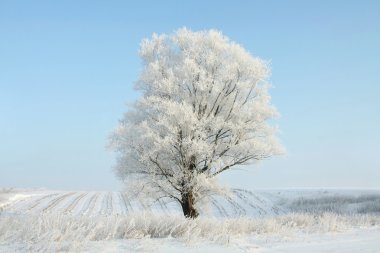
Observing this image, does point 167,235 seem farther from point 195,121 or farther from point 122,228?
point 195,121

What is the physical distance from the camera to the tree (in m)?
19.9

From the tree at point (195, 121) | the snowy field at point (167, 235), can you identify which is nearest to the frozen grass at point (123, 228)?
the snowy field at point (167, 235)

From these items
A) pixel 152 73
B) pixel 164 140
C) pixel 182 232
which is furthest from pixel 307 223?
pixel 152 73

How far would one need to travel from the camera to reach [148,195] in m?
21.0

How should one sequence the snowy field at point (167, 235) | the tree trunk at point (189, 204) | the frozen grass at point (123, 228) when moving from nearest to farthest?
the snowy field at point (167, 235)
the frozen grass at point (123, 228)
the tree trunk at point (189, 204)

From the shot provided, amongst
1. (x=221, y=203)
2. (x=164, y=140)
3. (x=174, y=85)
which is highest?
(x=174, y=85)

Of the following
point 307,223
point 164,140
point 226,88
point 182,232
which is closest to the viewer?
point 182,232

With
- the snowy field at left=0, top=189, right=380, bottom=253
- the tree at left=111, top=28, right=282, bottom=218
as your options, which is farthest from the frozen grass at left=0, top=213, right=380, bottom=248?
the tree at left=111, top=28, right=282, bottom=218

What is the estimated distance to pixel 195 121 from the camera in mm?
19500

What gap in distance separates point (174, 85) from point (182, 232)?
41.3 ft

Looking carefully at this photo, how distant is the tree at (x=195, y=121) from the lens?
65.3 feet

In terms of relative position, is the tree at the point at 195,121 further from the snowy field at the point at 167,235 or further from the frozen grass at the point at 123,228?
the frozen grass at the point at 123,228

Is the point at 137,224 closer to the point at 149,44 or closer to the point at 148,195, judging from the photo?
the point at 148,195

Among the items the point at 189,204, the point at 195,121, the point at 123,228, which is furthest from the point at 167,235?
the point at 189,204
